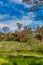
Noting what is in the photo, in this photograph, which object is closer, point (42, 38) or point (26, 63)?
point (26, 63)

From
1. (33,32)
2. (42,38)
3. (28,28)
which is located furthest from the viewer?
(28,28)

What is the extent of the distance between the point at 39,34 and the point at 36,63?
3346 cm

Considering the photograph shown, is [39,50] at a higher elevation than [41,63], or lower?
lower

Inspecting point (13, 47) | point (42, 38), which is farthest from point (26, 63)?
point (42, 38)

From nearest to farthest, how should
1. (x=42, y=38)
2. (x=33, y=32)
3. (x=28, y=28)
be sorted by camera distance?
(x=42, y=38) < (x=33, y=32) < (x=28, y=28)

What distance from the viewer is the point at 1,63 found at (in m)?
15.6

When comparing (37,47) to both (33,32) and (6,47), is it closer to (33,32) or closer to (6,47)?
(6,47)

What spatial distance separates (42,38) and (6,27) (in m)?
9.35

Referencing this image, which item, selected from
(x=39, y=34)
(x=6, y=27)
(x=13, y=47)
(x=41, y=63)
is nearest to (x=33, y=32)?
(x=39, y=34)

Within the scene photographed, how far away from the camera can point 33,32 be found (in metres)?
49.8

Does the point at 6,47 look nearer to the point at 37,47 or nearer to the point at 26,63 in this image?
the point at 37,47

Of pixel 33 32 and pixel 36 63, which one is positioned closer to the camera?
pixel 36 63

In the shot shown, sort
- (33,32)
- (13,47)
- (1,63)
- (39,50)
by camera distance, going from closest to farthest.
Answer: (1,63) < (39,50) < (13,47) < (33,32)

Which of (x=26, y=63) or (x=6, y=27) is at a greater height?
(x=26, y=63)
